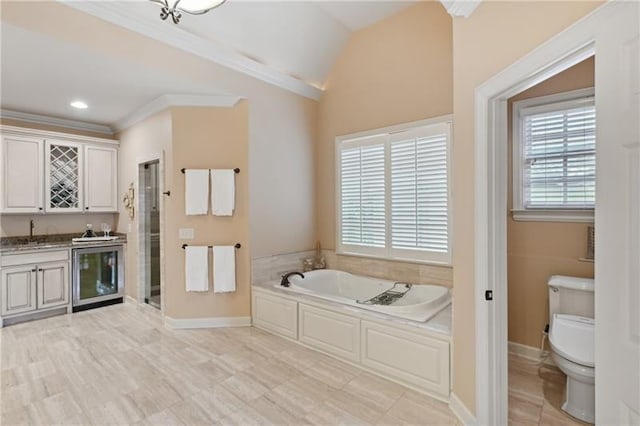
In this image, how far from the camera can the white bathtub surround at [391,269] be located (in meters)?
3.40

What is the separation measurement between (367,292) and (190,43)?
3310 mm

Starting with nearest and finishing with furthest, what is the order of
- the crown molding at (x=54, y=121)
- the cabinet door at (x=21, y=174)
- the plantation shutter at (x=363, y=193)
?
the plantation shutter at (x=363, y=193) < the cabinet door at (x=21, y=174) < the crown molding at (x=54, y=121)

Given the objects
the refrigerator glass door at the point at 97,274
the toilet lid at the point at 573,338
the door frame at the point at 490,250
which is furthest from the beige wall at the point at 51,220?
the toilet lid at the point at 573,338

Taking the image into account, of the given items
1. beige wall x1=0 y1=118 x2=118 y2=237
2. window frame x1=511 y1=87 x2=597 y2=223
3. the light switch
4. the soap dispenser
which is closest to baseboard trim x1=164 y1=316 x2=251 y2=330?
the light switch

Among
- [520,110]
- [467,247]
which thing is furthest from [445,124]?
[467,247]

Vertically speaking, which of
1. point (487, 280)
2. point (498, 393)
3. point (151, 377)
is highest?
point (487, 280)

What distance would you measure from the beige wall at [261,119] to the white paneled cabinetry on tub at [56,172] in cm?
257

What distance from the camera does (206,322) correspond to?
3.75 metres

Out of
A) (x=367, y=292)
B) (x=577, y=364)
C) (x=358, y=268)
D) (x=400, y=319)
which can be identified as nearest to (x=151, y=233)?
(x=358, y=268)

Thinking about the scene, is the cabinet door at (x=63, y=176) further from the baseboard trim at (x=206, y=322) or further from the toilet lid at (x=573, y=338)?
the toilet lid at (x=573, y=338)

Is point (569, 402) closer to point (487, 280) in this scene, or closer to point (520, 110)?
point (487, 280)

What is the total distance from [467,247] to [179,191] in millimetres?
3196

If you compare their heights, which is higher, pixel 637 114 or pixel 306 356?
pixel 637 114

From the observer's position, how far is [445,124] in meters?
3.31
